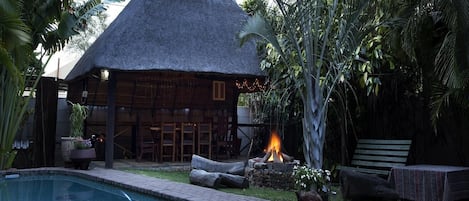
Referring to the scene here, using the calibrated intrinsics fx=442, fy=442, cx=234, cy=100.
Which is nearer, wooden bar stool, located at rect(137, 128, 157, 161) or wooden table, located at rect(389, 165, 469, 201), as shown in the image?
wooden table, located at rect(389, 165, 469, 201)

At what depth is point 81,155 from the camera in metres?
8.85

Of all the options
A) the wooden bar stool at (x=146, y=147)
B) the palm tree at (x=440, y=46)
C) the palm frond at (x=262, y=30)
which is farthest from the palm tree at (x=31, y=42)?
the palm tree at (x=440, y=46)

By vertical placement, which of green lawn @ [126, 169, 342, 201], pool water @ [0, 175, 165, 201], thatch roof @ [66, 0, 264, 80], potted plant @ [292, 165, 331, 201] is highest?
thatch roof @ [66, 0, 264, 80]

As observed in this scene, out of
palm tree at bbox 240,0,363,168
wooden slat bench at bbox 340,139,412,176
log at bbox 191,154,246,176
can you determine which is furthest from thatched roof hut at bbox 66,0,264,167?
wooden slat bench at bbox 340,139,412,176

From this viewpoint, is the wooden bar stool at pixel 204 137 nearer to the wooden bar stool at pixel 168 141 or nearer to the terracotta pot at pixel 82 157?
the wooden bar stool at pixel 168 141

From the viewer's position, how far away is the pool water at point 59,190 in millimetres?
6438

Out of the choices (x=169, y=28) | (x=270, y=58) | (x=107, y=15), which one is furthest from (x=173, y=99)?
(x=107, y=15)

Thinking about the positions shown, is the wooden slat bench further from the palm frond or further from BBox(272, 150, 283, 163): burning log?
the palm frond

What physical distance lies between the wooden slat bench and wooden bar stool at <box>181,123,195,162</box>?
442 cm

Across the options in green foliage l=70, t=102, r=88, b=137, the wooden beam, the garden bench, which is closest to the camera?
the garden bench

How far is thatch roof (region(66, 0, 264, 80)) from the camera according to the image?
9219mm

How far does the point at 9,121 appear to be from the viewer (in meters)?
8.79

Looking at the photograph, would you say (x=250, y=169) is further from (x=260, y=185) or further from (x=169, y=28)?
(x=169, y=28)

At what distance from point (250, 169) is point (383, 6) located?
3.29 meters
